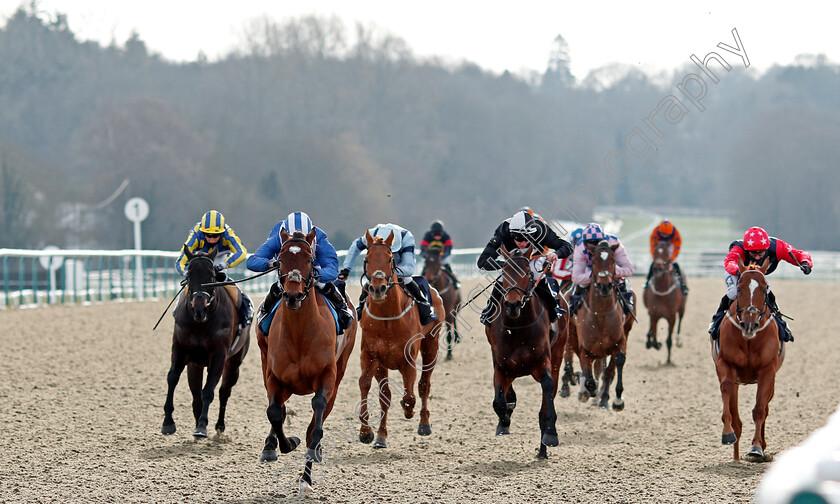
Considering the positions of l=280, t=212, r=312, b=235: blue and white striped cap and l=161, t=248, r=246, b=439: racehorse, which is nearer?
l=280, t=212, r=312, b=235: blue and white striped cap

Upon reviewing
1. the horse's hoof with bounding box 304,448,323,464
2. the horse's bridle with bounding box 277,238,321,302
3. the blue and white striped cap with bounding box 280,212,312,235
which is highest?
the blue and white striped cap with bounding box 280,212,312,235

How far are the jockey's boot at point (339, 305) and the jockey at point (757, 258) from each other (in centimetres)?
309

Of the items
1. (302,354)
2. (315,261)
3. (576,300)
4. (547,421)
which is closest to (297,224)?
(315,261)

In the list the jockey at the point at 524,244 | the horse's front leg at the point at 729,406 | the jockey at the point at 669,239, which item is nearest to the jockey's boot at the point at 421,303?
the jockey at the point at 524,244

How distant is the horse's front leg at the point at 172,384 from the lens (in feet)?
26.5

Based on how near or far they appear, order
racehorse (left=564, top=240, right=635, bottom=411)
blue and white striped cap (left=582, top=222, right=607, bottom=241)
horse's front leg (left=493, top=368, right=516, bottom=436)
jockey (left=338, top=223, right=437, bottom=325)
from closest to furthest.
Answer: horse's front leg (left=493, top=368, right=516, bottom=436), jockey (left=338, top=223, right=437, bottom=325), racehorse (left=564, top=240, right=635, bottom=411), blue and white striped cap (left=582, top=222, right=607, bottom=241)

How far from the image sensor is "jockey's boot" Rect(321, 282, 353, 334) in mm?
7391

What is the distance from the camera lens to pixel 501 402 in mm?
7898

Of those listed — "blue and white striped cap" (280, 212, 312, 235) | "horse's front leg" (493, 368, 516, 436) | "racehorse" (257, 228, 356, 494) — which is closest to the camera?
"racehorse" (257, 228, 356, 494)

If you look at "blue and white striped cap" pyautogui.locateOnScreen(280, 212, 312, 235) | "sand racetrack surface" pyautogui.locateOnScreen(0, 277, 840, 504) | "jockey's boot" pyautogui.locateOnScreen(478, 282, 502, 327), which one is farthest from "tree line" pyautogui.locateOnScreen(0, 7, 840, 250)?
"blue and white striped cap" pyautogui.locateOnScreen(280, 212, 312, 235)

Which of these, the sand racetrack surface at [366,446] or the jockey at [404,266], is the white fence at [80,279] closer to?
the sand racetrack surface at [366,446]

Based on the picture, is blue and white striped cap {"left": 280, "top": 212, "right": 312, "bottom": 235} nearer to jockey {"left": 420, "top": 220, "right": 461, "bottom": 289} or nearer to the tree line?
jockey {"left": 420, "top": 220, "right": 461, "bottom": 289}

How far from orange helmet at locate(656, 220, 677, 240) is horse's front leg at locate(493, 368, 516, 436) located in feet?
24.9

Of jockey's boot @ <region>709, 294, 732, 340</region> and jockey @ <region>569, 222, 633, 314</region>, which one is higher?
jockey @ <region>569, 222, 633, 314</region>
